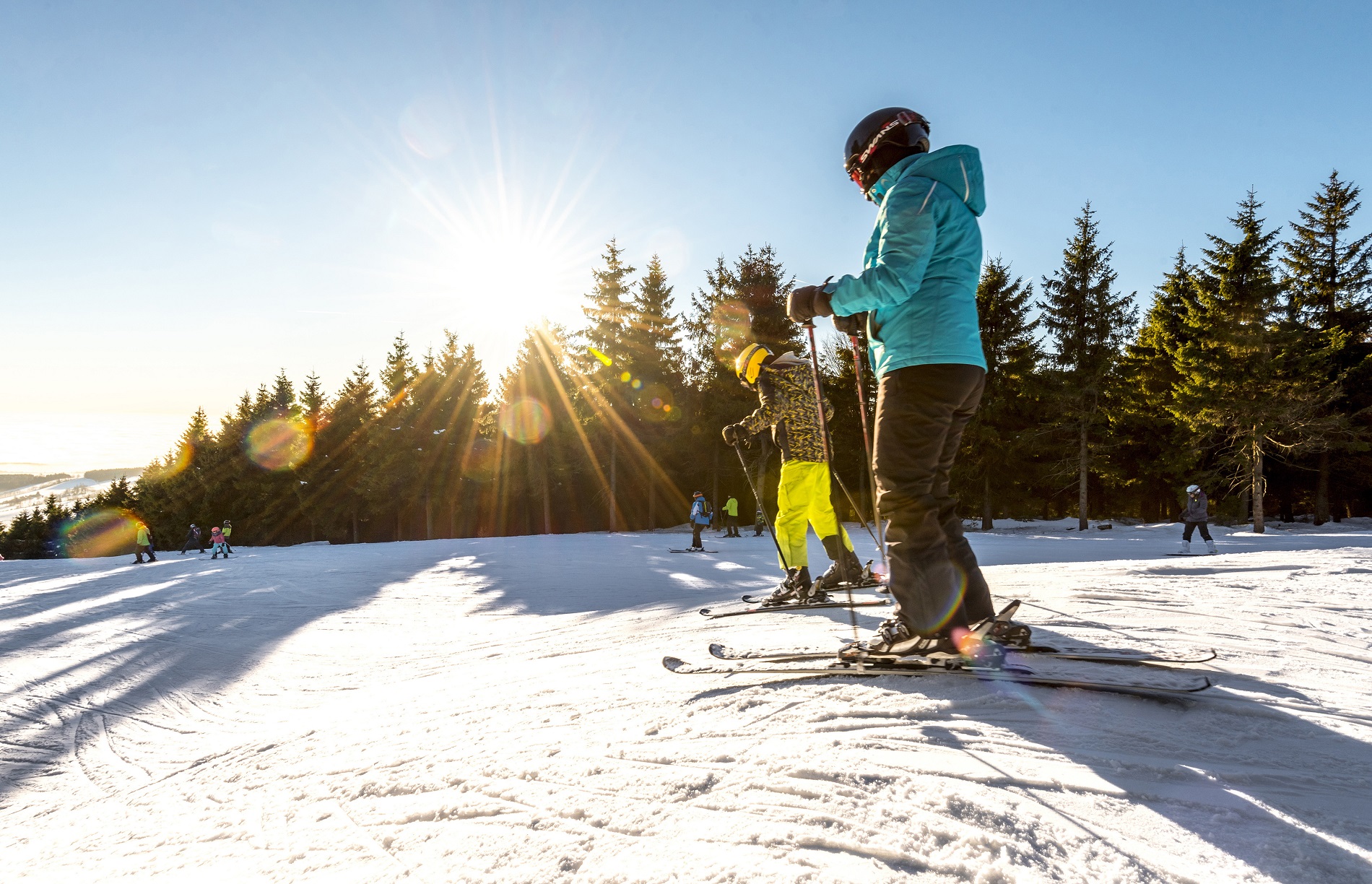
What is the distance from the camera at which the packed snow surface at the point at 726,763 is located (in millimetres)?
1353

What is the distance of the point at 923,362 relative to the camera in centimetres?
244

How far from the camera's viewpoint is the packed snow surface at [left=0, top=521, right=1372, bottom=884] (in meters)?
1.35

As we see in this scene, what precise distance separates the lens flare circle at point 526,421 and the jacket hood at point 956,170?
3018 centimetres

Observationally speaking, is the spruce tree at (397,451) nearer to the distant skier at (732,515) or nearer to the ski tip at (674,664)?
the distant skier at (732,515)

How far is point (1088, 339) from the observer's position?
23.4 meters

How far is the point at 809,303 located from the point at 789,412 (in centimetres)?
294

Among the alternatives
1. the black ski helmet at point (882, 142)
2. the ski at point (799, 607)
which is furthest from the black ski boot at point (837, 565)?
the black ski helmet at point (882, 142)

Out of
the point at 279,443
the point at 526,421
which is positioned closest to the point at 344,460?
the point at 279,443

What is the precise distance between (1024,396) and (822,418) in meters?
23.2

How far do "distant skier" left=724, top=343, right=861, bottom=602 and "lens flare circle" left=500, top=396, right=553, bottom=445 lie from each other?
89.0 ft

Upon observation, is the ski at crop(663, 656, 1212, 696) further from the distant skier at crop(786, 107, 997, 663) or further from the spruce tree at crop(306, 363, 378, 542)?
the spruce tree at crop(306, 363, 378, 542)

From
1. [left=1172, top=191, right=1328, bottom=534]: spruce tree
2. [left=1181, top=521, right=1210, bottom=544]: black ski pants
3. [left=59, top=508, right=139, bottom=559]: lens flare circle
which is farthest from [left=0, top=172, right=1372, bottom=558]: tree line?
[left=59, top=508, right=139, bottom=559]: lens flare circle

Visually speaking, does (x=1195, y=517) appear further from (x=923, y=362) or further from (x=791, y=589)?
(x=923, y=362)

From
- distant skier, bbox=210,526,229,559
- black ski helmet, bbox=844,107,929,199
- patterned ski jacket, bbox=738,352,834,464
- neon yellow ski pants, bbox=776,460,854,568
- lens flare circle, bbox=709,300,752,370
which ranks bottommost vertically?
distant skier, bbox=210,526,229,559
